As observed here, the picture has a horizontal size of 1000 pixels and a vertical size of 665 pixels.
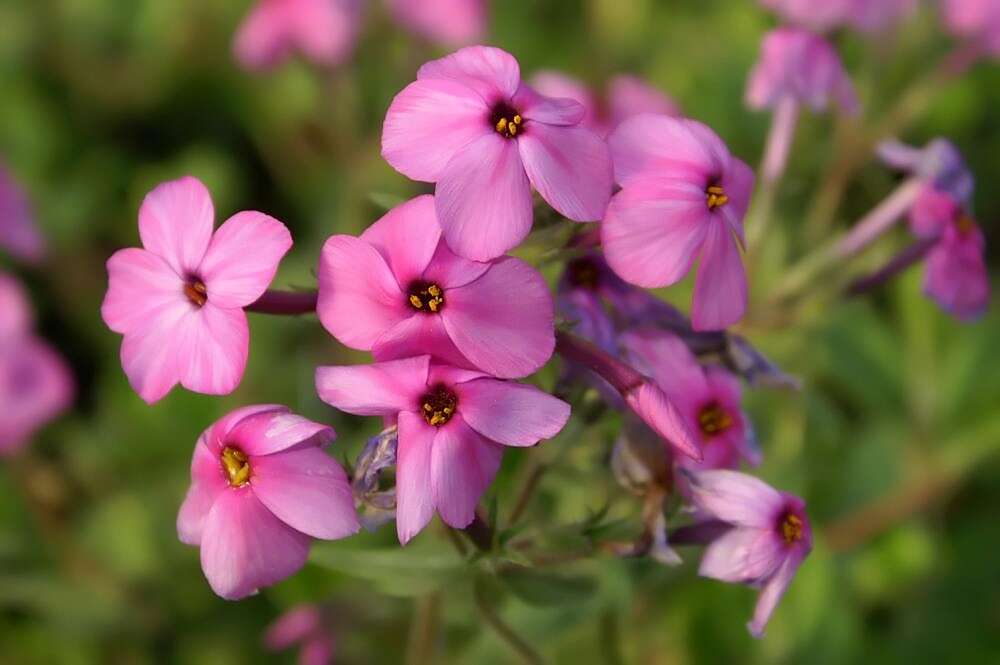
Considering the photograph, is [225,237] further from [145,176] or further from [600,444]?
[145,176]

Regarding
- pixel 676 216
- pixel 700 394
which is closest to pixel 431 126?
pixel 676 216

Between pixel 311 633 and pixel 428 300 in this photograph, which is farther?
pixel 311 633

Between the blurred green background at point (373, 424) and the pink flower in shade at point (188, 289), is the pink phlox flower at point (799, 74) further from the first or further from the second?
the pink flower in shade at point (188, 289)

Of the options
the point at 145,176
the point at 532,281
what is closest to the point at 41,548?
the point at 145,176

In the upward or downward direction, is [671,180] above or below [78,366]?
above

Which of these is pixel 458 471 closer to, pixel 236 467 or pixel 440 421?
pixel 440 421

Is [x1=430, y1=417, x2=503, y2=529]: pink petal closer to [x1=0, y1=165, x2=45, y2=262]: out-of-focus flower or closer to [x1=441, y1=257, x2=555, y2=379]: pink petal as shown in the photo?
[x1=441, y1=257, x2=555, y2=379]: pink petal
